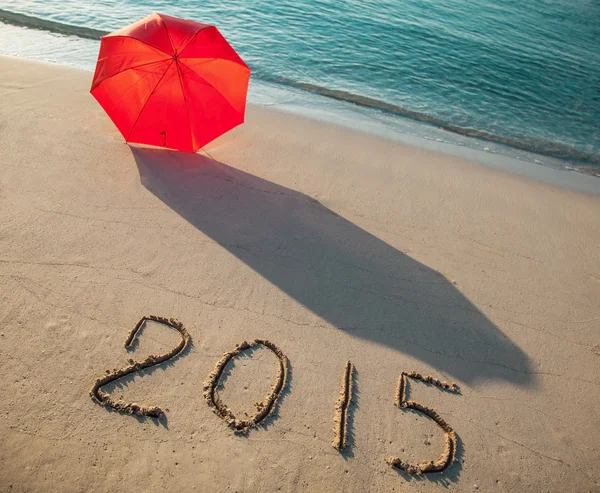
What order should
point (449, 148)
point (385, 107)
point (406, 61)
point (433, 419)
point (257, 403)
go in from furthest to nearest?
point (406, 61), point (385, 107), point (449, 148), point (433, 419), point (257, 403)

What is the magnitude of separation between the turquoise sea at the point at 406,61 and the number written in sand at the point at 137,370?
5.01m

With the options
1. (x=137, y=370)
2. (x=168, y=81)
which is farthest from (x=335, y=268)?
(x=168, y=81)

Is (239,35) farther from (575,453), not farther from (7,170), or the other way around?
(575,453)

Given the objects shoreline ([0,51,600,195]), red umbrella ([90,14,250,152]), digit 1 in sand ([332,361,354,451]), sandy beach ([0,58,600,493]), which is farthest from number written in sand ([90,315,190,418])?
shoreline ([0,51,600,195])

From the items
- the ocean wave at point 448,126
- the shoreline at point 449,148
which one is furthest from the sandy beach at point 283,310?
the ocean wave at point 448,126

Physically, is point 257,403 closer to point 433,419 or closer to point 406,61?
point 433,419

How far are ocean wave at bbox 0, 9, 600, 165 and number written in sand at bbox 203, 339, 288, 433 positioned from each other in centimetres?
599

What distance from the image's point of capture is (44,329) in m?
3.38

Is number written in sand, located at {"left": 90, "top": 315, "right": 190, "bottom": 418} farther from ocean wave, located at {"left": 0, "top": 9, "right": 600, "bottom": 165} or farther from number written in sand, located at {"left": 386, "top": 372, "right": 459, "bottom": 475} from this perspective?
ocean wave, located at {"left": 0, "top": 9, "right": 600, "bottom": 165}

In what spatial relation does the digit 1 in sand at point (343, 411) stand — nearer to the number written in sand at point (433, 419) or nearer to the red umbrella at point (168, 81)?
the number written in sand at point (433, 419)

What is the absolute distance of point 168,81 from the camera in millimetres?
4828

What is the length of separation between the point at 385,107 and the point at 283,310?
577cm

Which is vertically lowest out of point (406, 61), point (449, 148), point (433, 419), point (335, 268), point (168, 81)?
point (433, 419)

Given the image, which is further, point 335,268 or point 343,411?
point 335,268
